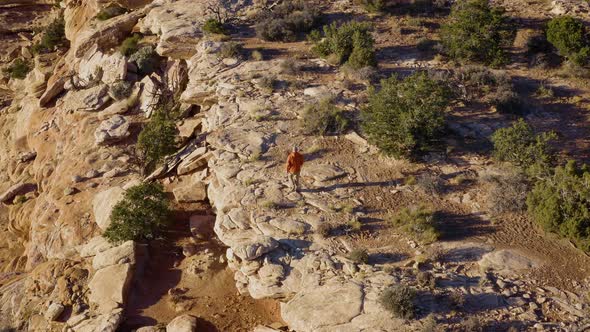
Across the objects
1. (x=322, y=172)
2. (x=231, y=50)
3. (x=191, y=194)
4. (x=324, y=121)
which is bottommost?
(x=191, y=194)

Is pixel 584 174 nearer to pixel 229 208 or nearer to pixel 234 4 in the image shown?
pixel 229 208

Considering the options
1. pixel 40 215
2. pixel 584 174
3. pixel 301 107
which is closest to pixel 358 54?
pixel 301 107

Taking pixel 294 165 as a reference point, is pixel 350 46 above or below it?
above

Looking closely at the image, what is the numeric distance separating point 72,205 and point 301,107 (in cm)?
992

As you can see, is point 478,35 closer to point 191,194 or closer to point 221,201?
point 221,201

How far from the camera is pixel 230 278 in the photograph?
15.3 m

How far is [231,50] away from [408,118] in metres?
9.43

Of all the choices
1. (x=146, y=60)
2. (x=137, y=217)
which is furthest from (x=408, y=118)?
(x=146, y=60)

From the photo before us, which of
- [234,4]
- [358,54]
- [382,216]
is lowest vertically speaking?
[382,216]

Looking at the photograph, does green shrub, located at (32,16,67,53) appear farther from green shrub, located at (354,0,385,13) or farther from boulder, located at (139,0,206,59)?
green shrub, located at (354,0,385,13)

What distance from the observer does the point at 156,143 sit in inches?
768

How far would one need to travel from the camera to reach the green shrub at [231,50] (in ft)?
74.5

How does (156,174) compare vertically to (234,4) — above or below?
below

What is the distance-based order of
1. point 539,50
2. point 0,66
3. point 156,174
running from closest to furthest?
point 156,174 → point 539,50 → point 0,66
